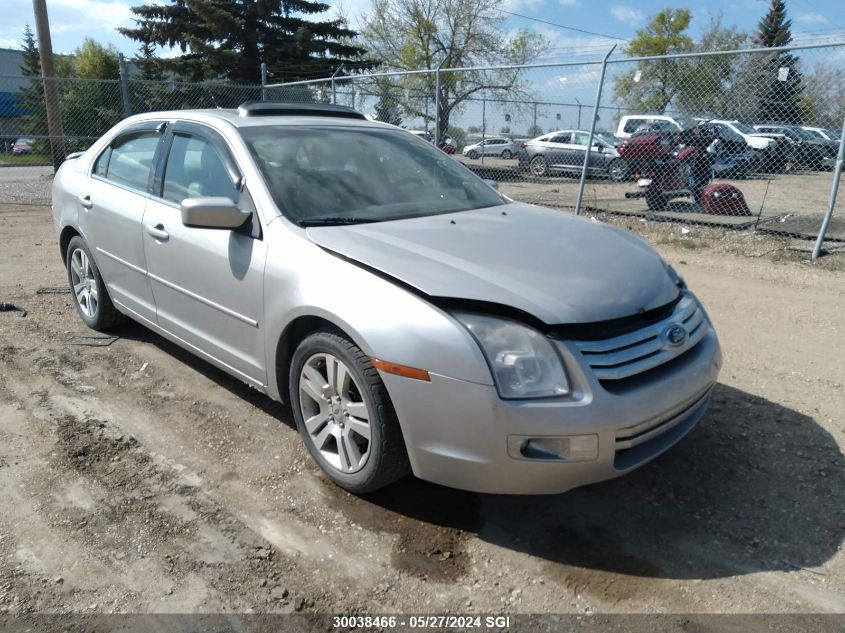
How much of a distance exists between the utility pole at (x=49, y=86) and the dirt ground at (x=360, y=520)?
1330 cm

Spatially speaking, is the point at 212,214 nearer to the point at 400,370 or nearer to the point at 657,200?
the point at 400,370

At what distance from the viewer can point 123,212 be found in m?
4.29

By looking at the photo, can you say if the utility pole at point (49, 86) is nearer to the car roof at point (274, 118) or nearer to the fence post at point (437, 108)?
the fence post at point (437, 108)

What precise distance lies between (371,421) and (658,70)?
13.3 meters

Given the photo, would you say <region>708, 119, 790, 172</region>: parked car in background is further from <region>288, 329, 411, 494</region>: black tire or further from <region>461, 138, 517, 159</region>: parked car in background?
<region>288, 329, 411, 494</region>: black tire

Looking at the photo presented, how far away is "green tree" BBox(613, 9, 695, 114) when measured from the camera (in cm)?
1298

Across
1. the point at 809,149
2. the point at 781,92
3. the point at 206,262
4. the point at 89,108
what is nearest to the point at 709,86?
the point at 781,92

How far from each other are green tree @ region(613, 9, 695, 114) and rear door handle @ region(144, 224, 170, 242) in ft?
23.8

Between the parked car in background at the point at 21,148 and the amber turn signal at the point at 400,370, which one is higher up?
the amber turn signal at the point at 400,370

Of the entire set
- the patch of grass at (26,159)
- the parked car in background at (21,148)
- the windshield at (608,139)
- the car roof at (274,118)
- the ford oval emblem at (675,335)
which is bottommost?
the patch of grass at (26,159)

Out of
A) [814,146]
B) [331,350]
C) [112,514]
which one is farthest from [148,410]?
[814,146]

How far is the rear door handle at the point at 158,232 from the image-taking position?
12.6ft

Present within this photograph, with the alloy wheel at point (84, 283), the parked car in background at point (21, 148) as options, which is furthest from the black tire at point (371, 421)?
the parked car in background at point (21, 148)

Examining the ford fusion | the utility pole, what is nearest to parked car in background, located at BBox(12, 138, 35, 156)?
the utility pole
